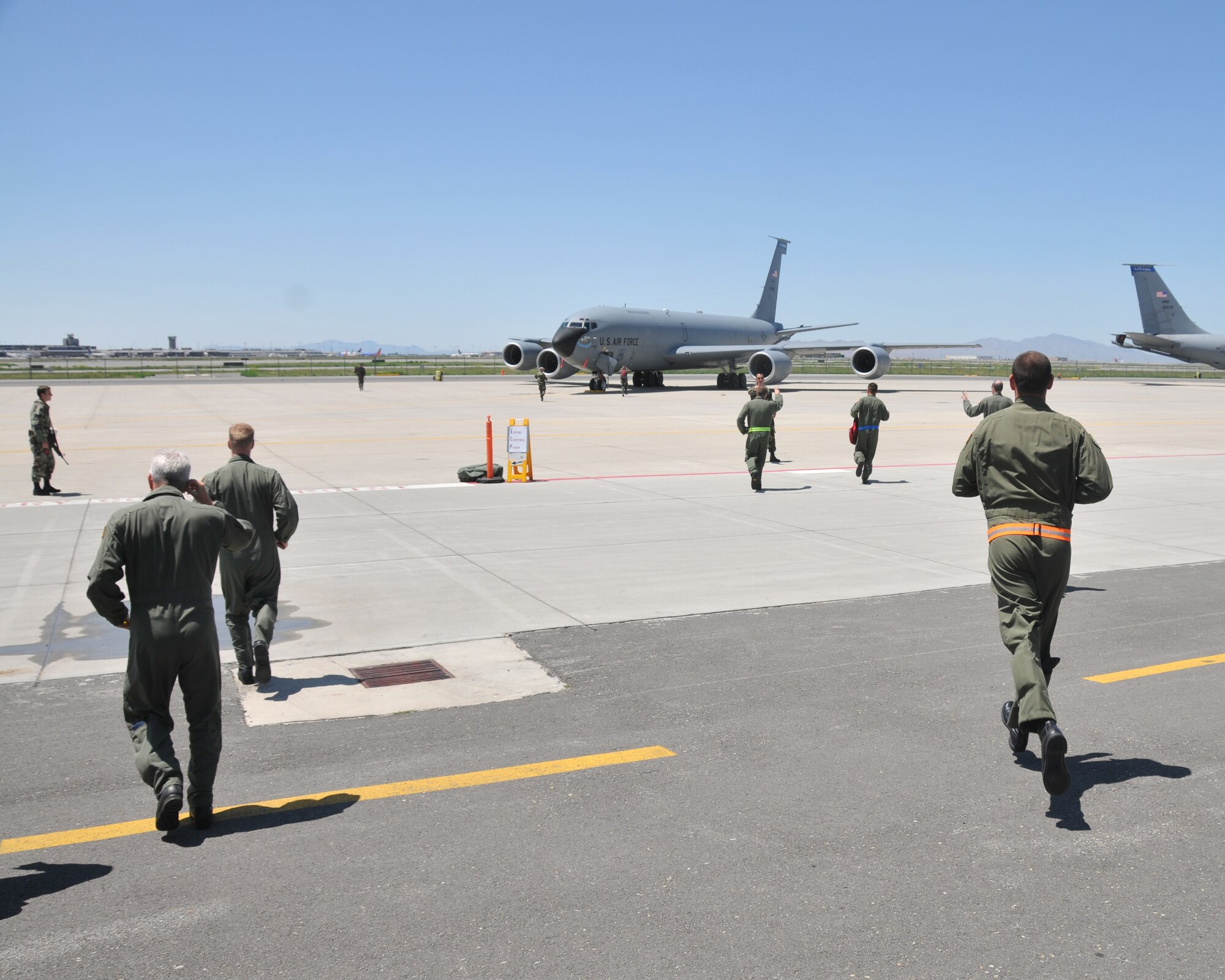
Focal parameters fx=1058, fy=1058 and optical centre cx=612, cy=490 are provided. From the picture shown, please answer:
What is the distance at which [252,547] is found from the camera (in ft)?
24.0

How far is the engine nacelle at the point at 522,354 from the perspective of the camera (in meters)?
58.1

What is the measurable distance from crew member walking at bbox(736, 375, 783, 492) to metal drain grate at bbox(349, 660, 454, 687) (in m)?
9.74

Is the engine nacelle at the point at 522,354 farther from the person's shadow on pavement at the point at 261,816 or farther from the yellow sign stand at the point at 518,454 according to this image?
the person's shadow on pavement at the point at 261,816

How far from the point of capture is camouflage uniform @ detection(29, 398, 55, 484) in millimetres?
16453

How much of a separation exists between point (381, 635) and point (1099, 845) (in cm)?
564

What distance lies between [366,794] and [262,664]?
2.19 m

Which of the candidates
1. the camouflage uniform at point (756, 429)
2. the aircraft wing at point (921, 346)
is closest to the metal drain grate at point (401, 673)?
the camouflage uniform at point (756, 429)

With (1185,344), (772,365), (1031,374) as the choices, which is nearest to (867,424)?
(1031,374)

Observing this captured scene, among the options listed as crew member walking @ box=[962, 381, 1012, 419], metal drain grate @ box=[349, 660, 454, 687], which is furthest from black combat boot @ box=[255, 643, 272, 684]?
crew member walking @ box=[962, 381, 1012, 419]

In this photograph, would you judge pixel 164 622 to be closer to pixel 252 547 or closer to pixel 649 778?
pixel 252 547

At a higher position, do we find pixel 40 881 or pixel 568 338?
pixel 568 338

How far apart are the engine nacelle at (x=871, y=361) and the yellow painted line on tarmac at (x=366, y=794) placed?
47.6 metres

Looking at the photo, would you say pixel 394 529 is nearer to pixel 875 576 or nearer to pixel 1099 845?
pixel 875 576

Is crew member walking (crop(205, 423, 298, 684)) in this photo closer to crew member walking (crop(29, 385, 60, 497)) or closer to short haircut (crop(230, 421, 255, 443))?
short haircut (crop(230, 421, 255, 443))
